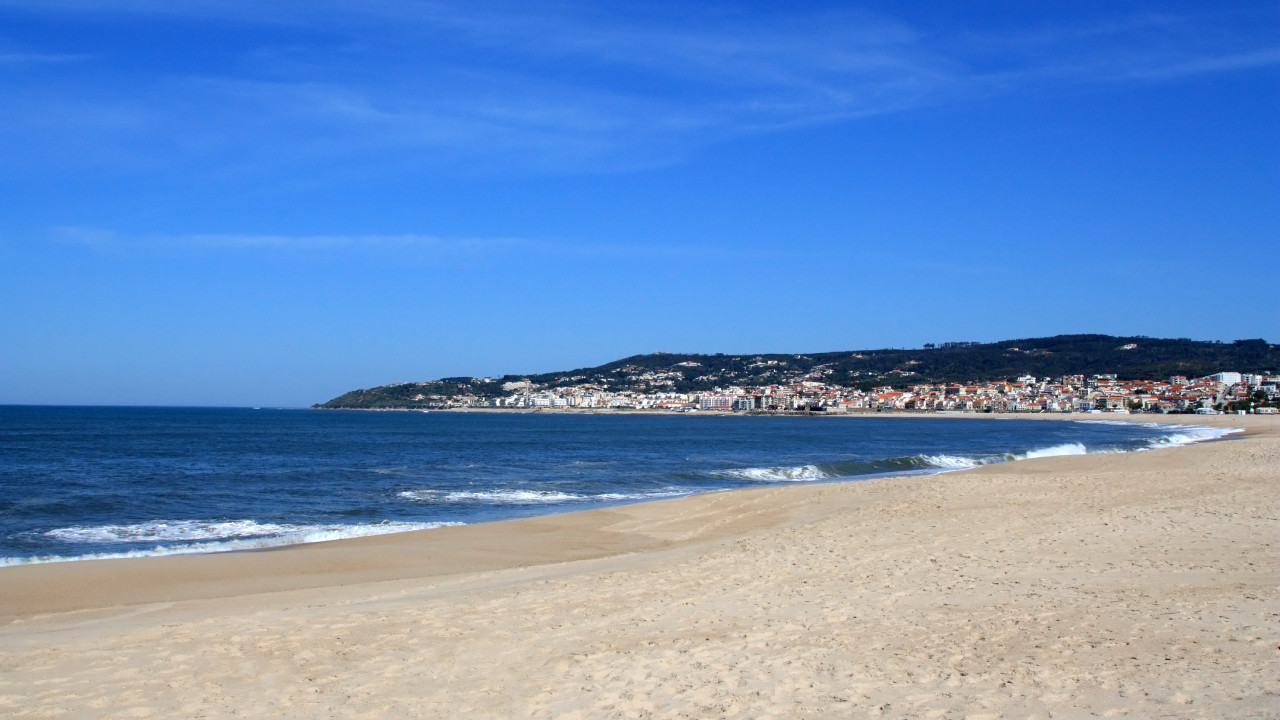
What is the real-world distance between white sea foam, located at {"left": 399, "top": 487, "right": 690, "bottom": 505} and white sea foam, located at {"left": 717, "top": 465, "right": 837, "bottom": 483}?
5.61m

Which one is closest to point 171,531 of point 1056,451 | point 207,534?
point 207,534

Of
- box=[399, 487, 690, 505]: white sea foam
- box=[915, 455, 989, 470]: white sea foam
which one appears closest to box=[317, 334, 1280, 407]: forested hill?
box=[915, 455, 989, 470]: white sea foam

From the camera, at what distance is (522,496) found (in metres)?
25.0

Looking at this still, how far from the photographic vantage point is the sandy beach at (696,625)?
6215 mm

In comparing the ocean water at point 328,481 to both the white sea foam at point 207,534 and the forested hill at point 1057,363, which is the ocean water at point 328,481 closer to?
the white sea foam at point 207,534

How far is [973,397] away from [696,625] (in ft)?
520

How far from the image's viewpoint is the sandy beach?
6215 millimetres

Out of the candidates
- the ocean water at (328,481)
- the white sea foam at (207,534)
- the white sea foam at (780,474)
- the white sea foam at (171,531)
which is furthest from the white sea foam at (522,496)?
the white sea foam at (171,531)

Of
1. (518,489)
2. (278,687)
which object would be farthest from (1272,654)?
(518,489)

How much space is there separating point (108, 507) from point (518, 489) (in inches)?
Answer: 423

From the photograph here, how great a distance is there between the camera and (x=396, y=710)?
621cm

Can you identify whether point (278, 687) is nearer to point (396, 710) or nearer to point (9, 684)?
point (396, 710)

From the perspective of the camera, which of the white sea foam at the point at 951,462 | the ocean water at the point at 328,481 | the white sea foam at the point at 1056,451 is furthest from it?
the white sea foam at the point at 1056,451

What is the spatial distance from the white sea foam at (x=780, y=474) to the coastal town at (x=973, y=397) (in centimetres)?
10424
